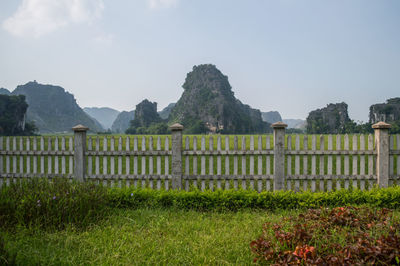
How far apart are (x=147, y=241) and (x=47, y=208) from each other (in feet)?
5.84

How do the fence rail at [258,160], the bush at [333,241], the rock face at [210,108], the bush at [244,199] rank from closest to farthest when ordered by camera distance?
the bush at [333,241] < the bush at [244,199] < the fence rail at [258,160] < the rock face at [210,108]

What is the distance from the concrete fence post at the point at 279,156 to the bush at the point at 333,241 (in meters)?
2.03

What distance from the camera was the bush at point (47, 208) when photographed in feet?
13.3

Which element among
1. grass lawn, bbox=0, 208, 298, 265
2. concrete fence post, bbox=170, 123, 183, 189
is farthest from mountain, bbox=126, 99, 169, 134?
grass lawn, bbox=0, 208, 298, 265

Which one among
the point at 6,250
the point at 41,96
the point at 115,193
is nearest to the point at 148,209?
the point at 115,193

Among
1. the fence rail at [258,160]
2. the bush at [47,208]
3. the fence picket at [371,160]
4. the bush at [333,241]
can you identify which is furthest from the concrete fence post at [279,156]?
the bush at [47,208]

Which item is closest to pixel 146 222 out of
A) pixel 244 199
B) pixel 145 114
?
pixel 244 199

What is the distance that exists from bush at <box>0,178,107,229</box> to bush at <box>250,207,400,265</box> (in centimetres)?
278

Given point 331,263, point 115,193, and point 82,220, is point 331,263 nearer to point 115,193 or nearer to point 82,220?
point 82,220

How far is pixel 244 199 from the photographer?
5109mm

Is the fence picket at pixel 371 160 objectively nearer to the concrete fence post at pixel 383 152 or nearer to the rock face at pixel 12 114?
the concrete fence post at pixel 383 152

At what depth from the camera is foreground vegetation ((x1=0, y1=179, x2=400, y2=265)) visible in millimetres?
3119

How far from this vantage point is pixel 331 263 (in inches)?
92.7

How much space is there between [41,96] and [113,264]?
191 m
